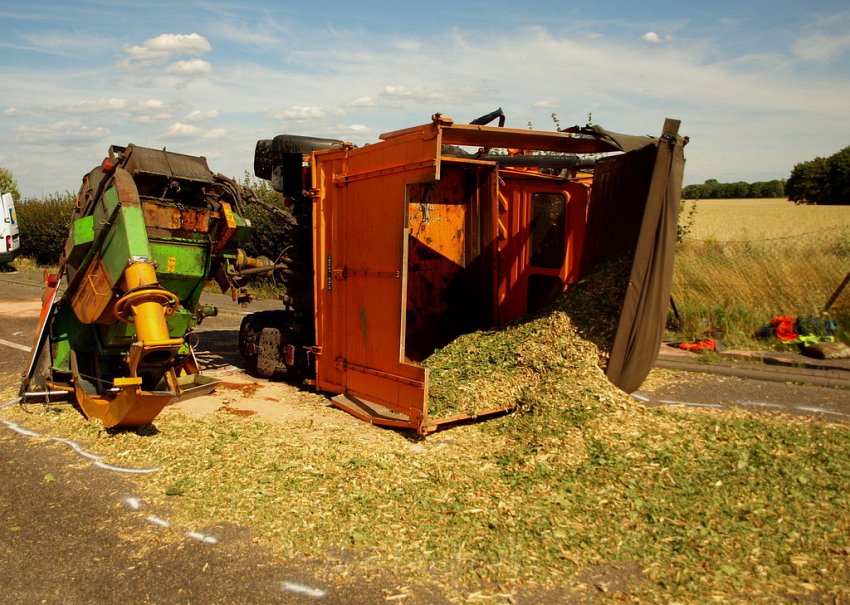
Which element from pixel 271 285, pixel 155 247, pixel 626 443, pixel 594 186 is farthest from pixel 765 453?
pixel 271 285

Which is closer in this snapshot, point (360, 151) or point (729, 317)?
point (360, 151)

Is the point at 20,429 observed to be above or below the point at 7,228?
below

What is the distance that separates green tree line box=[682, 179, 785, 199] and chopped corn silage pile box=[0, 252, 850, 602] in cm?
5779

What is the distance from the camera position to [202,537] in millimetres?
4234

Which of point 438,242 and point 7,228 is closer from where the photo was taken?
point 438,242

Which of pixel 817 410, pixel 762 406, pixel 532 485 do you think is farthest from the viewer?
pixel 762 406

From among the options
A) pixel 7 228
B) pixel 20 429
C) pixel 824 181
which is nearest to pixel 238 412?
pixel 20 429

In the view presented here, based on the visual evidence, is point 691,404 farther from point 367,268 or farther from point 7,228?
point 7,228

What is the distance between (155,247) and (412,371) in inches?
105

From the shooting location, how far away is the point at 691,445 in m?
5.38

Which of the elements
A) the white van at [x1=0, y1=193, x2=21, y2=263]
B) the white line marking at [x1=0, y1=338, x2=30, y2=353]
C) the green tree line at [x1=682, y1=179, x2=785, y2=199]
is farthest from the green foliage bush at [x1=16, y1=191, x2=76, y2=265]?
the green tree line at [x1=682, y1=179, x2=785, y2=199]

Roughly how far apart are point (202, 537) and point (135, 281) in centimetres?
214

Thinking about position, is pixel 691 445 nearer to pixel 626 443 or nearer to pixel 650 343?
pixel 626 443

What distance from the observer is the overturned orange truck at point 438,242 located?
618cm
